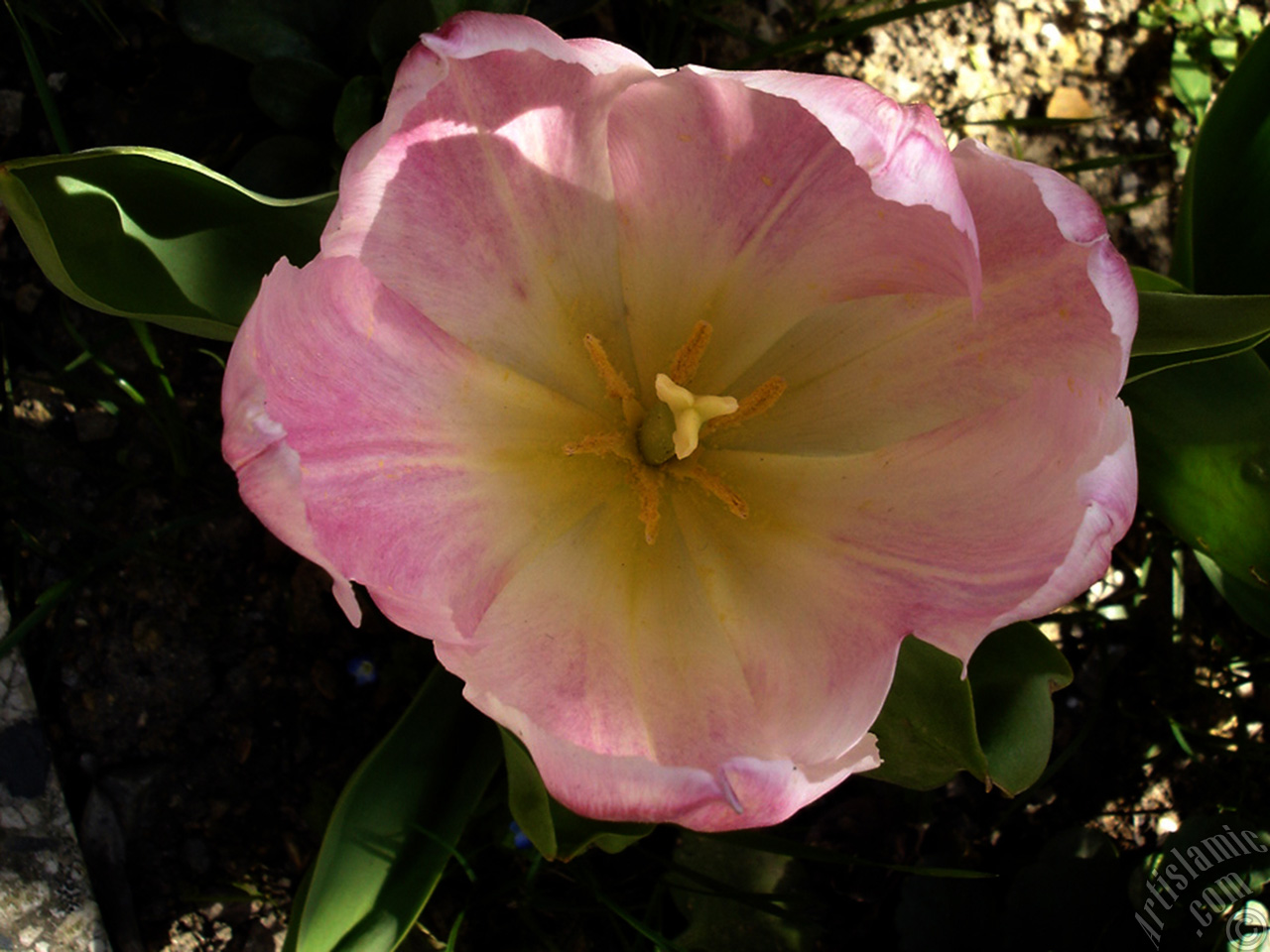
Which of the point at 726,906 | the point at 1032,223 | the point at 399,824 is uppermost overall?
the point at 1032,223

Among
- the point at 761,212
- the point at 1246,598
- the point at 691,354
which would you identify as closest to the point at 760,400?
the point at 691,354

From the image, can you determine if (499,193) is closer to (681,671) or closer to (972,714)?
(681,671)

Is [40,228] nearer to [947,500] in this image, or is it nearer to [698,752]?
[698,752]

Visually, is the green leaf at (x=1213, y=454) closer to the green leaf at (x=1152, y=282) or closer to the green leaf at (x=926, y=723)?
the green leaf at (x=1152, y=282)

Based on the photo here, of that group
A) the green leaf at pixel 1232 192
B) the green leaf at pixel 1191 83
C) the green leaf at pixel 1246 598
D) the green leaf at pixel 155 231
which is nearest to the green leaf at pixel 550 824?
the green leaf at pixel 155 231

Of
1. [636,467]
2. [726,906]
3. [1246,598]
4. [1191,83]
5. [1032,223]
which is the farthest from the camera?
[1191,83]

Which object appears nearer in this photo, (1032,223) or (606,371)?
(1032,223)

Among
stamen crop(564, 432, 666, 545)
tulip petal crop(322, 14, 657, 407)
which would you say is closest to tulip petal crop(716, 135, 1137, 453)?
stamen crop(564, 432, 666, 545)
